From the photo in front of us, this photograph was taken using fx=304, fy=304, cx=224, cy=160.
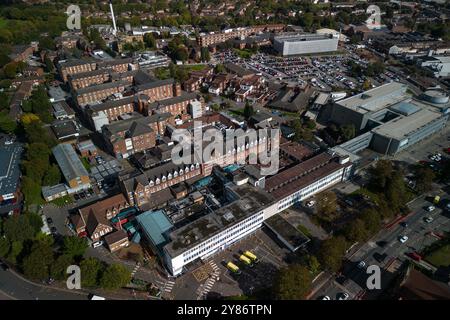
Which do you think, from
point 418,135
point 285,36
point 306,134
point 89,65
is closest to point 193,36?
point 285,36

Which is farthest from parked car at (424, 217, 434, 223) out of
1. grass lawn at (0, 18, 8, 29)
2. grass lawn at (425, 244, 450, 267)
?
grass lawn at (0, 18, 8, 29)

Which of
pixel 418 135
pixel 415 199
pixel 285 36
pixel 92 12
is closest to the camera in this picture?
pixel 415 199

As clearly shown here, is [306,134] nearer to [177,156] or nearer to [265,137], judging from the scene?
[265,137]

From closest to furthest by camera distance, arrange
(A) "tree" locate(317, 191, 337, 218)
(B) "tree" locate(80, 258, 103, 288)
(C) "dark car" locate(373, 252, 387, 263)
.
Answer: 1. (B) "tree" locate(80, 258, 103, 288)
2. (C) "dark car" locate(373, 252, 387, 263)
3. (A) "tree" locate(317, 191, 337, 218)

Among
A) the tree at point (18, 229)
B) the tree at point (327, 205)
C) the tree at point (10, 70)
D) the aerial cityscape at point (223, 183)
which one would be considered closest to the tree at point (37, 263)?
the aerial cityscape at point (223, 183)

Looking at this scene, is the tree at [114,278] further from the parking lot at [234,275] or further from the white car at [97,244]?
the white car at [97,244]

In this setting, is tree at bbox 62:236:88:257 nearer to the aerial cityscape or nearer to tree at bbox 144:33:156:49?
the aerial cityscape
